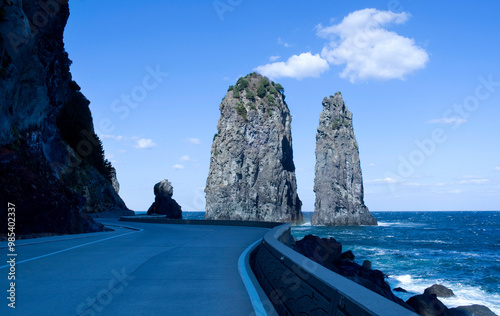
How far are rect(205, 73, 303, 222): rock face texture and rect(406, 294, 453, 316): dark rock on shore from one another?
8341 cm

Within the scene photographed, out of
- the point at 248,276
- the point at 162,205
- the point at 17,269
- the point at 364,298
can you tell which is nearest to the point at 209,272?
the point at 248,276

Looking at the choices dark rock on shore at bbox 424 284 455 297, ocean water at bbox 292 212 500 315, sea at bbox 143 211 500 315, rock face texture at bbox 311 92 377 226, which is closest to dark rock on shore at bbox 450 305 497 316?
sea at bbox 143 211 500 315

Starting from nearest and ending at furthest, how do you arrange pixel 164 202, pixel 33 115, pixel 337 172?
1. pixel 33 115
2. pixel 164 202
3. pixel 337 172

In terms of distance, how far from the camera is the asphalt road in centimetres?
622

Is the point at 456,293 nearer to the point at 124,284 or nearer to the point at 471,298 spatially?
the point at 471,298

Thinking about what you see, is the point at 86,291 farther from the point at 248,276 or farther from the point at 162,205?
the point at 162,205

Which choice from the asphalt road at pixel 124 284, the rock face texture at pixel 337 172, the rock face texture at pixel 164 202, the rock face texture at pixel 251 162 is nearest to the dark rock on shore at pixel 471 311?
the asphalt road at pixel 124 284

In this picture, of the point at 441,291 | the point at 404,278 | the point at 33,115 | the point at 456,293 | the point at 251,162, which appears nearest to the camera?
the point at 33,115

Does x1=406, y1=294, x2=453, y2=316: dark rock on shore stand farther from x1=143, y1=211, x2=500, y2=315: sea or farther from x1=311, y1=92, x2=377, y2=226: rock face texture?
x1=311, y1=92, x2=377, y2=226: rock face texture

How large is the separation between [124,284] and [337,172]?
→ 122 m

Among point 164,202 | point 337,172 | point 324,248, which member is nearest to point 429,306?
point 324,248

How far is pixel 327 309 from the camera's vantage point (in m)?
4.23

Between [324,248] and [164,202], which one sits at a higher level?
[164,202]

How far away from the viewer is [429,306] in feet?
60.0
